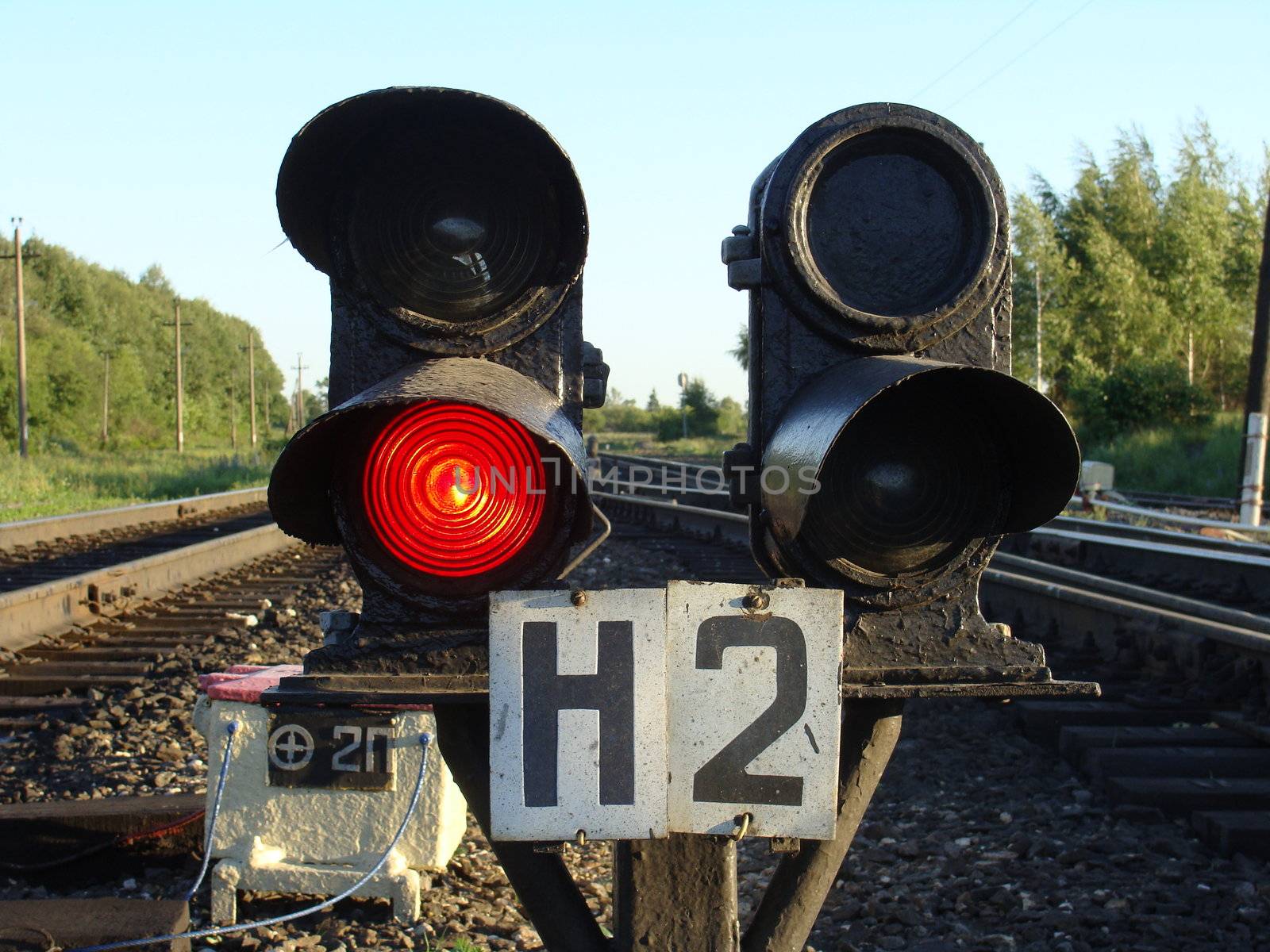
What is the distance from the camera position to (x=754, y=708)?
1387 millimetres

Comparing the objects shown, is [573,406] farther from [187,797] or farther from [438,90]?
[187,797]

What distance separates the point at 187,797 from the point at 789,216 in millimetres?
2912

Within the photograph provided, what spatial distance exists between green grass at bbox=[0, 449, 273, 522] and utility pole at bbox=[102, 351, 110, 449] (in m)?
17.9

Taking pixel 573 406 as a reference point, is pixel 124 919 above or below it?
below

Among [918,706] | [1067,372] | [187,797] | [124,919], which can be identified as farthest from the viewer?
[1067,372]

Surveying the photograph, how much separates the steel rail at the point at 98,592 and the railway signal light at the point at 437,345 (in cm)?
609

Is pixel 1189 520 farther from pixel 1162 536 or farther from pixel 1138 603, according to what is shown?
pixel 1138 603

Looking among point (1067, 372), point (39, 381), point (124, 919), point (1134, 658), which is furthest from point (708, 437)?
point (124, 919)

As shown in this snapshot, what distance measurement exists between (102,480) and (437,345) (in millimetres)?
28807

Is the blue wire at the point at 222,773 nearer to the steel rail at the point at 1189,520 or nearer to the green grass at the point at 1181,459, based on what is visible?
the steel rail at the point at 1189,520

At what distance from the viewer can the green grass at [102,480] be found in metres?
20.2

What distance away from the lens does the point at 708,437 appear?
192ft

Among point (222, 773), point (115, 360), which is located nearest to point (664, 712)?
point (222, 773)

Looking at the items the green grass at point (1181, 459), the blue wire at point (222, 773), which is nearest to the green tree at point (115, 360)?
the green grass at point (1181, 459)
